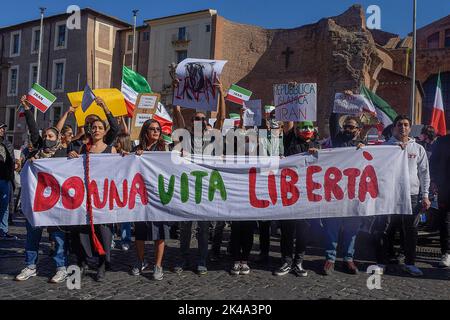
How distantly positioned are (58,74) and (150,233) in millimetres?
39496

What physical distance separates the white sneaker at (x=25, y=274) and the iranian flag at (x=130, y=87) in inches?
204

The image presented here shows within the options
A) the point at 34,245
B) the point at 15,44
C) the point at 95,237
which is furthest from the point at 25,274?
the point at 15,44

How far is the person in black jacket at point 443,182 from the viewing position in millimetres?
6090

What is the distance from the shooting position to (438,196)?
6.23m

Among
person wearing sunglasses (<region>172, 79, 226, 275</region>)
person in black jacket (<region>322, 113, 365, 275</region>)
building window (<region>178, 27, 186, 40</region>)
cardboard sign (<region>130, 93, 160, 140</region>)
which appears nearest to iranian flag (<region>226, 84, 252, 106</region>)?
cardboard sign (<region>130, 93, 160, 140</region>)

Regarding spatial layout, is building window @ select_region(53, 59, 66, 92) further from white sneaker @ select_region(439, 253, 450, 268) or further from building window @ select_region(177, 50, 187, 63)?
white sneaker @ select_region(439, 253, 450, 268)

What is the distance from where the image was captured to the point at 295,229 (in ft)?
19.1

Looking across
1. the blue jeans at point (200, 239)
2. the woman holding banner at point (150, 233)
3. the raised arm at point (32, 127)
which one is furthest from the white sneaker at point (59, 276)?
the raised arm at point (32, 127)

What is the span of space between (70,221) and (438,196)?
480 cm

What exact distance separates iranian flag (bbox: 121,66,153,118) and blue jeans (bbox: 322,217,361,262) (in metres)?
5.59

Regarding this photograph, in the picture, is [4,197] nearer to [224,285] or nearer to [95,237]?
[95,237]
